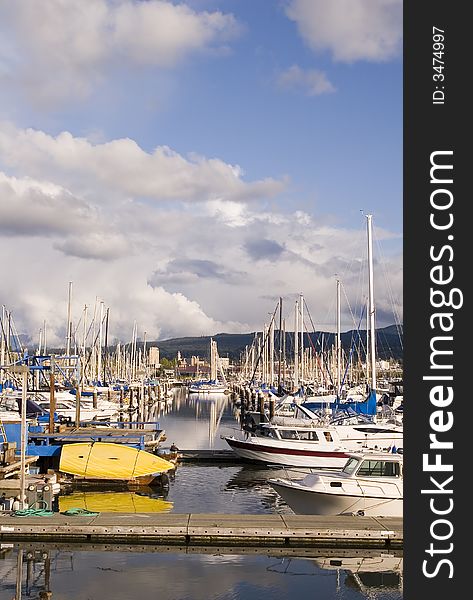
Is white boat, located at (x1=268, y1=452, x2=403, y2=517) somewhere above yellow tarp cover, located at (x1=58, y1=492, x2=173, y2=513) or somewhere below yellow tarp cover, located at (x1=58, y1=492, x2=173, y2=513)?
above

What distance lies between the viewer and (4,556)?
2328cm

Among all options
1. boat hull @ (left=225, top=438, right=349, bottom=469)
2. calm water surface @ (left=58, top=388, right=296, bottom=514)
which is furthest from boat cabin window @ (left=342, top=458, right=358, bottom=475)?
boat hull @ (left=225, top=438, right=349, bottom=469)

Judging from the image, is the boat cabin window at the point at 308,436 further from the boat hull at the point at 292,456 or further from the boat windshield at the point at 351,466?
the boat windshield at the point at 351,466

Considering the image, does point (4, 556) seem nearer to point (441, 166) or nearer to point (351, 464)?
point (351, 464)

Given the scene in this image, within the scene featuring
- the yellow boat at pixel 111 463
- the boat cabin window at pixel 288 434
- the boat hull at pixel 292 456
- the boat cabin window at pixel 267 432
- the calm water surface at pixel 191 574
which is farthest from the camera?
the boat cabin window at pixel 267 432

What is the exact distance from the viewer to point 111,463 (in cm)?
3997

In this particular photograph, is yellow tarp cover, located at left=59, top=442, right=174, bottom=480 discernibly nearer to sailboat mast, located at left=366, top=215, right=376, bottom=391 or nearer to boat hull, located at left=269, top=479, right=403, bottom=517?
boat hull, located at left=269, top=479, right=403, bottom=517

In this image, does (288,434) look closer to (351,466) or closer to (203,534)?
(351,466)

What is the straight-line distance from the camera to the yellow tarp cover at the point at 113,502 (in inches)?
1356

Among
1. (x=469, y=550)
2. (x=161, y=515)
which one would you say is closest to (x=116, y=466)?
(x=161, y=515)

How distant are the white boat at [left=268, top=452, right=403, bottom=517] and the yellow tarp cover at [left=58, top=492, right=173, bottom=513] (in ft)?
24.6

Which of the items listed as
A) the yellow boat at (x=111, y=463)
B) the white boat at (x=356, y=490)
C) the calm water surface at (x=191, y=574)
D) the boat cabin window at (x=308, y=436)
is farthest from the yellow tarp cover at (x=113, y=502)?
the boat cabin window at (x=308, y=436)

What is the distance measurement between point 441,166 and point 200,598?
13.4m

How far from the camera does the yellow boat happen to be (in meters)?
39.7
